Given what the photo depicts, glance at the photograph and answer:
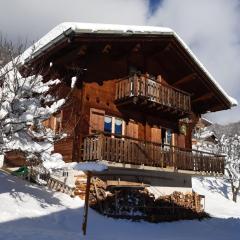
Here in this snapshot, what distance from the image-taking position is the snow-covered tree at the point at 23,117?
35.3ft

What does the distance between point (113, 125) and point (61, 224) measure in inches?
246

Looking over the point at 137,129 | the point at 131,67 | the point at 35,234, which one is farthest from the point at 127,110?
the point at 35,234

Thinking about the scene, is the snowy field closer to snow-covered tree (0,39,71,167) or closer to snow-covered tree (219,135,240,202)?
snow-covered tree (0,39,71,167)

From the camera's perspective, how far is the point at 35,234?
11.1 metres

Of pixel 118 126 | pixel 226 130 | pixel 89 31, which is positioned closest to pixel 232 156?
pixel 118 126

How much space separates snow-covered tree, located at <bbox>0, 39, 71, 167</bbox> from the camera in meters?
10.8

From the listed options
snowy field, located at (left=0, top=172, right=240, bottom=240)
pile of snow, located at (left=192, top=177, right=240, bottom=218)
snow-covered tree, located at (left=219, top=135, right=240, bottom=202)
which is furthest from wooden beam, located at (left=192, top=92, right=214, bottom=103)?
snow-covered tree, located at (left=219, top=135, right=240, bottom=202)

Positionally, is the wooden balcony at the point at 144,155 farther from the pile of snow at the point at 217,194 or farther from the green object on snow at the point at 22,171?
the pile of snow at the point at 217,194

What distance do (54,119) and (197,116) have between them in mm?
10251

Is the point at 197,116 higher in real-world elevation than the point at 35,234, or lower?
higher

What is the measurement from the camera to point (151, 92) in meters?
18.6

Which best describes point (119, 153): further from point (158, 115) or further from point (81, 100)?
point (158, 115)

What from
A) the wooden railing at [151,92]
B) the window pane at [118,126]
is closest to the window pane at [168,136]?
the wooden railing at [151,92]

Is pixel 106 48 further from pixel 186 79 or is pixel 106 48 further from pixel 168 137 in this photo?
pixel 168 137
